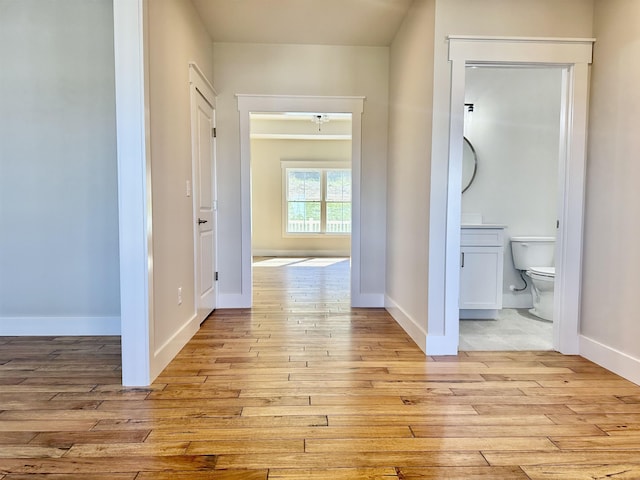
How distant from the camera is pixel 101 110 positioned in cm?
297

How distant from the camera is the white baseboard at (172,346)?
2.24 metres

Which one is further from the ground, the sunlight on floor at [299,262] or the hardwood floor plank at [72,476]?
the hardwood floor plank at [72,476]

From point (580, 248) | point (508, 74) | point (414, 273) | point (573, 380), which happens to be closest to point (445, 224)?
point (414, 273)

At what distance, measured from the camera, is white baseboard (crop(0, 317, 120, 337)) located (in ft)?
9.89

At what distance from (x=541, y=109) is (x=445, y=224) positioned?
218 centimetres

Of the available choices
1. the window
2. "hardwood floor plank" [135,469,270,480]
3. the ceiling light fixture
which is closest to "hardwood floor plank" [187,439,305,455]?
"hardwood floor plank" [135,469,270,480]

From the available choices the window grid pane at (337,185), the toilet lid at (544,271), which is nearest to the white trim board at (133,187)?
the toilet lid at (544,271)

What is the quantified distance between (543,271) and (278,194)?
612 cm

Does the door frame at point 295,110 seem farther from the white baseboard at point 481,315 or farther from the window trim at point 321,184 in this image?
the window trim at point 321,184

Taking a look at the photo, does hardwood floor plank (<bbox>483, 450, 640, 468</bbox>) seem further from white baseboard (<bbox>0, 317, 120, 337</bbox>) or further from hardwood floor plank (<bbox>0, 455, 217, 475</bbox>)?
white baseboard (<bbox>0, 317, 120, 337</bbox>)

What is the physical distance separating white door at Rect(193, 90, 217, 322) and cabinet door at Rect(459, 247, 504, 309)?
221 cm

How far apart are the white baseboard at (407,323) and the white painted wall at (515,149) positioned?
3.94ft

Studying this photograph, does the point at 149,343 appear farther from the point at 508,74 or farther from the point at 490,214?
the point at 508,74

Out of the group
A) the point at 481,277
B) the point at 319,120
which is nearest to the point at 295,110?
the point at 481,277
